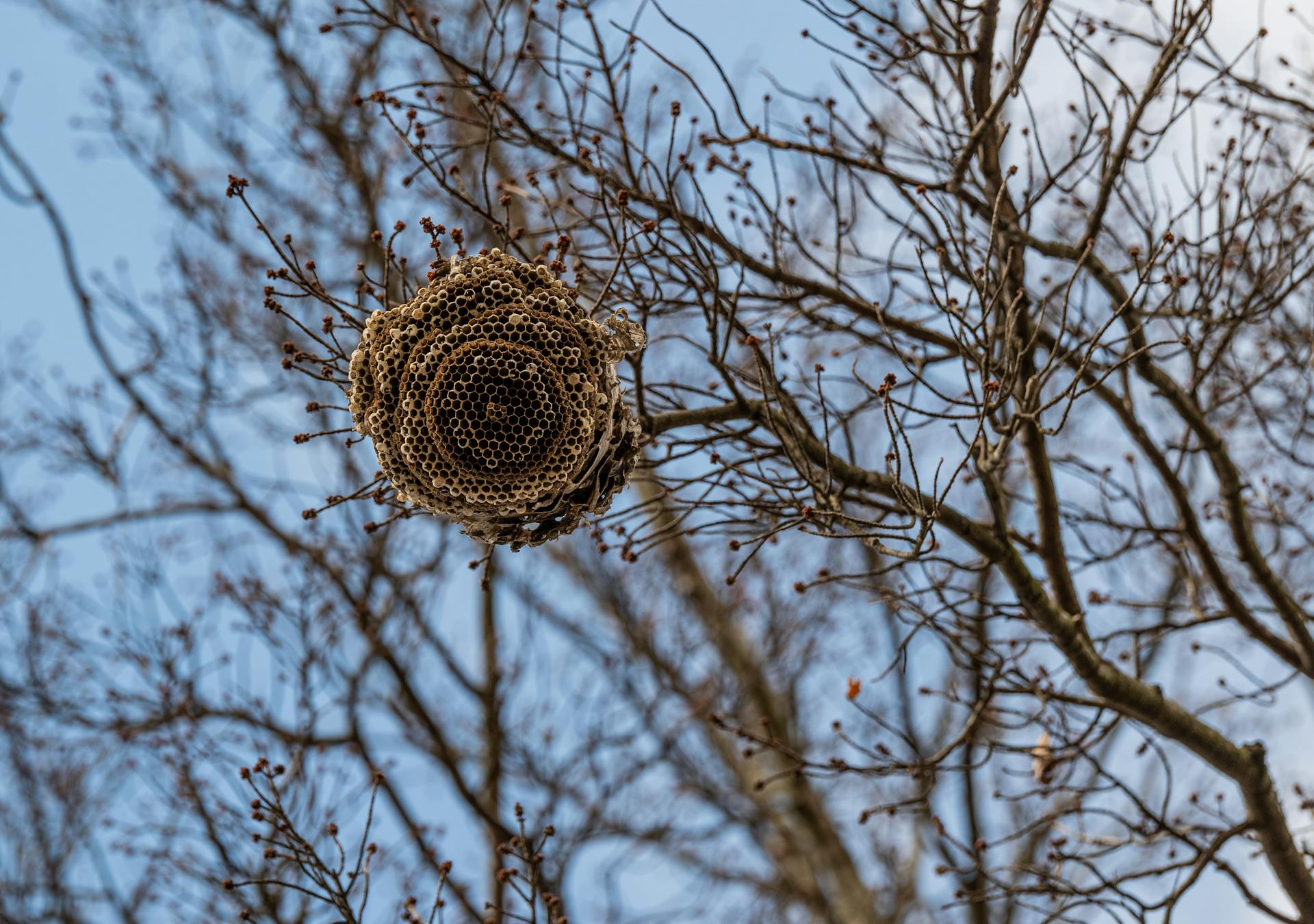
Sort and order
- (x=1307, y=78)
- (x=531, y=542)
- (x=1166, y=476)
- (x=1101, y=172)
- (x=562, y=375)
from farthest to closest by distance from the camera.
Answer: (x=1307, y=78) < (x=1166, y=476) < (x=1101, y=172) < (x=531, y=542) < (x=562, y=375)

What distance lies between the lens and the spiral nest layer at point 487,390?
309 centimetres

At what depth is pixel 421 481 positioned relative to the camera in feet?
10.7

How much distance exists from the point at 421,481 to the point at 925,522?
1569mm

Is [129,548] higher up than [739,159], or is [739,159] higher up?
[129,548]

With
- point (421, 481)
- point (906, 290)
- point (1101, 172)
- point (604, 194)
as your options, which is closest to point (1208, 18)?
point (1101, 172)

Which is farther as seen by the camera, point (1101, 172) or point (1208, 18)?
point (1101, 172)

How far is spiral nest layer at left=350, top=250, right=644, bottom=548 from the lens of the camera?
309 cm

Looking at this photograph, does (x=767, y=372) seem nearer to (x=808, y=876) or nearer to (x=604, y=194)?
(x=604, y=194)

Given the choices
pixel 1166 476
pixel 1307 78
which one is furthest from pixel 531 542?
pixel 1307 78

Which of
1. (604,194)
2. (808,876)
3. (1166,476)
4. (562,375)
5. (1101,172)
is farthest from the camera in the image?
(808,876)

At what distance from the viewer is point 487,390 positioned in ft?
10.1

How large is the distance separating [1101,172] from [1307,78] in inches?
79.2

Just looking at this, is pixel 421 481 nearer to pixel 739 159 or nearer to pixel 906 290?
pixel 739 159

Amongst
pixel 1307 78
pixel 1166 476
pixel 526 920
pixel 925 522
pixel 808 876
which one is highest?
pixel 1307 78
